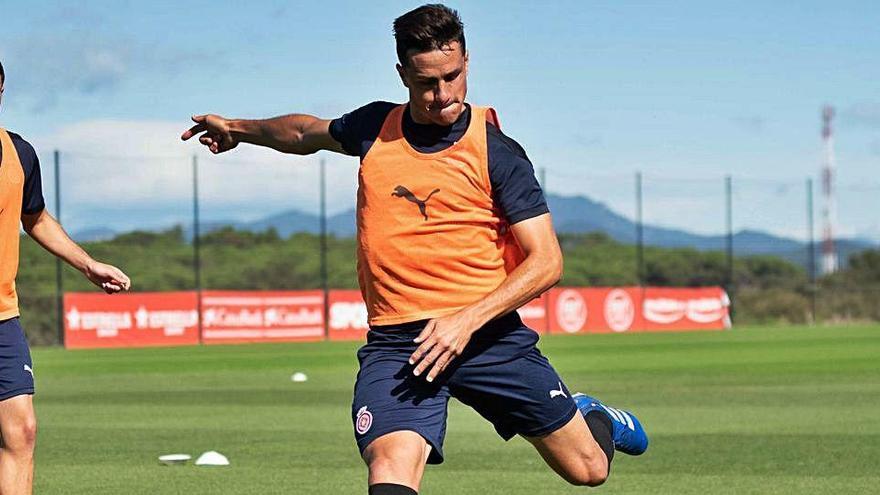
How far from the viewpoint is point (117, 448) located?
14.4 m

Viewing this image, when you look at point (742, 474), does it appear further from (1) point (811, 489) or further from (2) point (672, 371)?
(2) point (672, 371)

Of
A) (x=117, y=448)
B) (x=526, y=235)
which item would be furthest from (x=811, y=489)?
(x=117, y=448)

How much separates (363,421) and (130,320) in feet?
109

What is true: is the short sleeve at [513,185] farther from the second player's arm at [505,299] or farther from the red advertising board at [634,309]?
Answer: the red advertising board at [634,309]

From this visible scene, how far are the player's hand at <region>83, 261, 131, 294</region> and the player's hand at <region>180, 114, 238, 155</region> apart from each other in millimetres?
1226

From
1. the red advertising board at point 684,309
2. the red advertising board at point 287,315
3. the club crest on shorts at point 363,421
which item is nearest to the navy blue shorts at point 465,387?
the club crest on shorts at point 363,421

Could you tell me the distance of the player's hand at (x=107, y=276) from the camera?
8.70m

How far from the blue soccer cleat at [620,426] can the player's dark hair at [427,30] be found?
2.02 metres

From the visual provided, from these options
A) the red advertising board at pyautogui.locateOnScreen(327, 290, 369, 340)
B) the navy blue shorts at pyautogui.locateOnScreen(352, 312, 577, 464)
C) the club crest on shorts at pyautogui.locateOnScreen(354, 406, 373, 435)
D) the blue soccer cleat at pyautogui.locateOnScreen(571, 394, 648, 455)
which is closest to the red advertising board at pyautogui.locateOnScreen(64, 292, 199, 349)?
the red advertising board at pyautogui.locateOnScreen(327, 290, 369, 340)

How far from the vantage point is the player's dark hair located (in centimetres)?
657

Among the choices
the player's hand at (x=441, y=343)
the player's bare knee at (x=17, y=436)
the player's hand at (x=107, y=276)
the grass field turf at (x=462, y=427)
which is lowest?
the grass field turf at (x=462, y=427)

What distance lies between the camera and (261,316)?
41.5 metres

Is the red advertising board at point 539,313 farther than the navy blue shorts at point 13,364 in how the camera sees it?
Yes

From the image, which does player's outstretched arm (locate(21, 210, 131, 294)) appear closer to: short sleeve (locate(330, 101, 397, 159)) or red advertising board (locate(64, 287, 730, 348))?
short sleeve (locate(330, 101, 397, 159))
